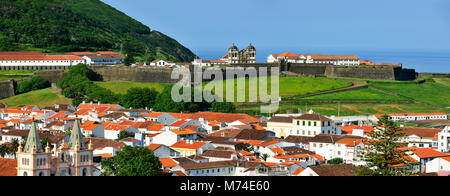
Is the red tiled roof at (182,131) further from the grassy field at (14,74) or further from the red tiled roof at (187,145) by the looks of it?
the grassy field at (14,74)

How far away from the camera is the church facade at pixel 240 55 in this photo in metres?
97.8

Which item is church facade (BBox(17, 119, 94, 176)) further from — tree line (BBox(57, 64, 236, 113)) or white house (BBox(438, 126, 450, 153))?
tree line (BBox(57, 64, 236, 113))

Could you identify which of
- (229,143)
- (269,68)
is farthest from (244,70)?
(229,143)

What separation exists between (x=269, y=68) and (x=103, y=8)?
69.9 meters

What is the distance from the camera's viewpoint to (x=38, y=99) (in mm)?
79125

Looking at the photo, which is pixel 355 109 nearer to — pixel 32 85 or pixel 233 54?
pixel 233 54

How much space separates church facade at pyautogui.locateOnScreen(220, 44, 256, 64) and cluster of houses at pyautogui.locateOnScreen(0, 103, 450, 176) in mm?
32686

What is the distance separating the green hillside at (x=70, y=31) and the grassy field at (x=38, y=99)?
83.6ft

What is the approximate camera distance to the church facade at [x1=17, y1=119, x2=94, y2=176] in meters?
27.3

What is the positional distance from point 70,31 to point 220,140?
251 ft

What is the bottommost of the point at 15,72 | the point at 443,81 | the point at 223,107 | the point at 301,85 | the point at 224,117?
the point at 224,117

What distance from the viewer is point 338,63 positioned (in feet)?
359

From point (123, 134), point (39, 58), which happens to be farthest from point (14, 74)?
point (123, 134)

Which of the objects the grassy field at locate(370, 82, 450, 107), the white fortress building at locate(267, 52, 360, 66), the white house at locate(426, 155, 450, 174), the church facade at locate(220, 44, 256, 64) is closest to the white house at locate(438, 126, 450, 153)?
the white house at locate(426, 155, 450, 174)
